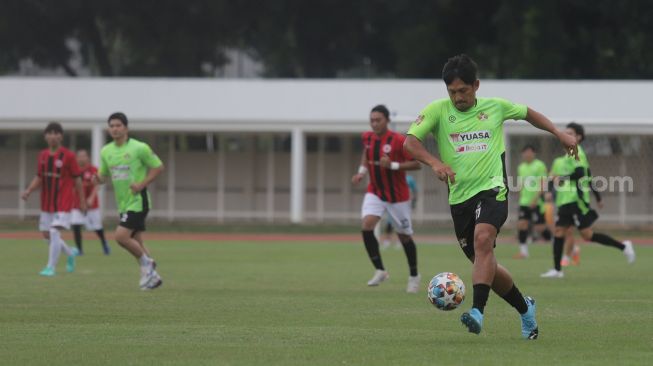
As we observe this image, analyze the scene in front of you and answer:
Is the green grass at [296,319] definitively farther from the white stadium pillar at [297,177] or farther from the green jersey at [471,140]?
the white stadium pillar at [297,177]

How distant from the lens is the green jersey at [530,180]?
23.3 m

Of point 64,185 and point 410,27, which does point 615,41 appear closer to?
point 410,27

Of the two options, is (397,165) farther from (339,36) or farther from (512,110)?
(339,36)

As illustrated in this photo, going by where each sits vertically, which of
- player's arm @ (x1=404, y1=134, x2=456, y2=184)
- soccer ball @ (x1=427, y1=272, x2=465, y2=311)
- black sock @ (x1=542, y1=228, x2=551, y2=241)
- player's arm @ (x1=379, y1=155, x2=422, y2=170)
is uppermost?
player's arm @ (x1=404, y1=134, x2=456, y2=184)

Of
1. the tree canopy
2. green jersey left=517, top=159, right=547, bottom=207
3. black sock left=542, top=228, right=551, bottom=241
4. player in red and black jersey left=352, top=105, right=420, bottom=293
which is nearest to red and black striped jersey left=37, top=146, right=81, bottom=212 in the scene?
player in red and black jersey left=352, top=105, right=420, bottom=293

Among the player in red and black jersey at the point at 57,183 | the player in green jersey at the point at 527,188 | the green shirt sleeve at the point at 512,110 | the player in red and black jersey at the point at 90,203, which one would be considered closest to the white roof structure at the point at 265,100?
the player in red and black jersey at the point at 90,203

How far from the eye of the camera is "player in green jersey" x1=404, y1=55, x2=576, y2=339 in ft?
31.4

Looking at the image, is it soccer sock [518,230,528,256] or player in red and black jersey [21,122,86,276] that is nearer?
player in red and black jersey [21,122,86,276]

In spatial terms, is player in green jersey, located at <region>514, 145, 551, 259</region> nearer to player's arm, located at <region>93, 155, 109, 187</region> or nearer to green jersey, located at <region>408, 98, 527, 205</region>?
player's arm, located at <region>93, 155, 109, 187</region>

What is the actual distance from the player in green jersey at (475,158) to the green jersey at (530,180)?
44.0ft

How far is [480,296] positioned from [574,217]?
945cm

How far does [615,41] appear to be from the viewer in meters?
47.8

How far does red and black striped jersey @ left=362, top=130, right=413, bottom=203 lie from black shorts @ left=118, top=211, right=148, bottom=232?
2.86 metres

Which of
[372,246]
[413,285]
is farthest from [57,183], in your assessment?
[413,285]
